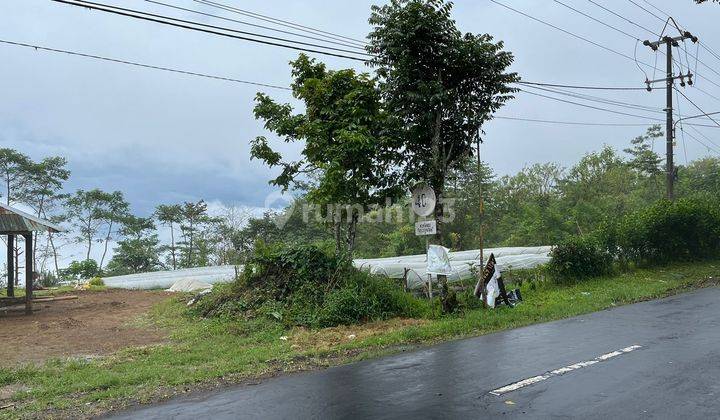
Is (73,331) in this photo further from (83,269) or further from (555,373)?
(83,269)

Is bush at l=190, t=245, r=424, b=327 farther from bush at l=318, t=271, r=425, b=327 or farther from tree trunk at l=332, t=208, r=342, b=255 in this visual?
tree trunk at l=332, t=208, r=342, b=255

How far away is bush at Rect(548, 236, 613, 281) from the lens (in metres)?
19.4

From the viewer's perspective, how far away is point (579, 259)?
19891 millimetres

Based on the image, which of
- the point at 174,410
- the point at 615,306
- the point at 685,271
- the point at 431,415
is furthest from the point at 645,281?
the point at 174,410

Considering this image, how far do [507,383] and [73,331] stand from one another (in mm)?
11150

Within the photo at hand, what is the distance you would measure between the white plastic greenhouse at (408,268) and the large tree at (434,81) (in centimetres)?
364

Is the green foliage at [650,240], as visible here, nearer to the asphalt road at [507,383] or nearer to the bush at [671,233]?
the bush at [671,233]

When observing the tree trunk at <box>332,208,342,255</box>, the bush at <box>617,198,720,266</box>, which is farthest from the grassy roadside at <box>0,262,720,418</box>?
the bush at <box>617,198,720,266</box>

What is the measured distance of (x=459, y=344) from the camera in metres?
10.0

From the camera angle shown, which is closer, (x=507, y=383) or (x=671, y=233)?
(x=507, y=383)

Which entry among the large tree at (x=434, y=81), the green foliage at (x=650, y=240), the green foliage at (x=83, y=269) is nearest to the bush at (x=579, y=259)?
the green foliage at (x=650, y=240)

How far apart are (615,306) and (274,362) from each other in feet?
32.3

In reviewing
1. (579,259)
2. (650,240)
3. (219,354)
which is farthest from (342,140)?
(650,240)

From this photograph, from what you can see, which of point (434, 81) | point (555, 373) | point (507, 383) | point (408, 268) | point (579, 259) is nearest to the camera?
point (507, 383)
